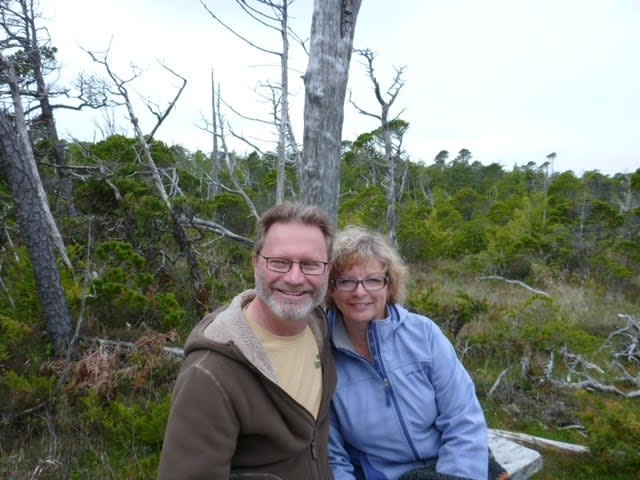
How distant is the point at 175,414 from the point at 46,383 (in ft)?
10.9

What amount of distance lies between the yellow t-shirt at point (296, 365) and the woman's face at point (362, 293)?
232mm

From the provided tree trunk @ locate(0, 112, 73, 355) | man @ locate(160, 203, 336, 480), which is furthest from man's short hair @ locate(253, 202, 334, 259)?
tree trunk @ locate(0, 112, 73, 355)


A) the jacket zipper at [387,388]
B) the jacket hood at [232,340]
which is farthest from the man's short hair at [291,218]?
the jacket zipper at [387,388]

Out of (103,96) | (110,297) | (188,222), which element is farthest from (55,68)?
(110,297)

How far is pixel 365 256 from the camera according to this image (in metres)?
1.95

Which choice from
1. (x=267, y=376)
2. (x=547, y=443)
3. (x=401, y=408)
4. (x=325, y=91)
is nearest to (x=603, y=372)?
(x=547, y=443)

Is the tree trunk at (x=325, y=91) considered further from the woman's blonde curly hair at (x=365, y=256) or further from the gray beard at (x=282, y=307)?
the gray beard at (x=282, y=307)

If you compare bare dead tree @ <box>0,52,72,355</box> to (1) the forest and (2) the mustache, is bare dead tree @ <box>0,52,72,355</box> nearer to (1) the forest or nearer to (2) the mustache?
(1) the forest

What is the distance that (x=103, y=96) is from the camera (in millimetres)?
8695

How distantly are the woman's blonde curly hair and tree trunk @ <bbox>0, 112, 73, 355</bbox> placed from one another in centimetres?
384

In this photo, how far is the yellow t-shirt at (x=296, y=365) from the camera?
5.62 feet

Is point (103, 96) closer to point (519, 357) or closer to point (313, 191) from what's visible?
point (313, 191)

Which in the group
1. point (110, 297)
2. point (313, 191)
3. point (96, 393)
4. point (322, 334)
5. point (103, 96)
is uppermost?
point (103, 96)

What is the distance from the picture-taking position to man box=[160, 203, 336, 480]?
4.56 ft
